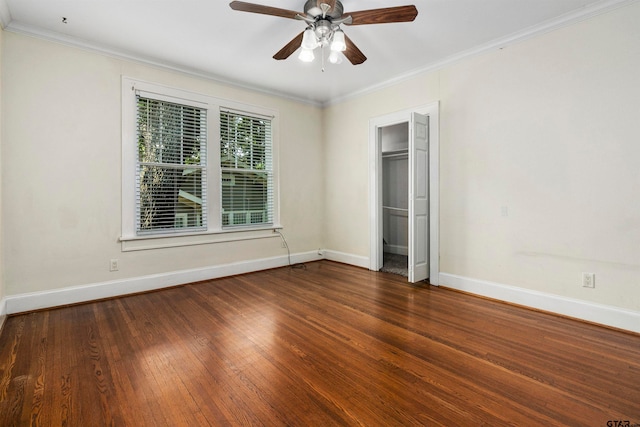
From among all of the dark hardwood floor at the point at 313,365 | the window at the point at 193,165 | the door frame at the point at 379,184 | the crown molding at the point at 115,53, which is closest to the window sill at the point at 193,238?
the window at the point at 193,165

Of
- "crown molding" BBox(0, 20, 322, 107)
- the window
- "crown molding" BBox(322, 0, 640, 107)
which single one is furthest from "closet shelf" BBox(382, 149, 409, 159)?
"crown molding" BBox(0, 20, 322, 107)

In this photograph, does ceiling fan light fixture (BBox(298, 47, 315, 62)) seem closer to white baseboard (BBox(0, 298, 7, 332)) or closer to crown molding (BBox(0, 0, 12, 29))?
crown molding (BBox(0, 0, 12, 29))

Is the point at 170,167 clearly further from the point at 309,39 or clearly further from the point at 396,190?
the point at 396,190

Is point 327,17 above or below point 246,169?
above

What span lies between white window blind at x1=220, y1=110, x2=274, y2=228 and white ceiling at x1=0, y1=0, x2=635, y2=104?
2.55 ft

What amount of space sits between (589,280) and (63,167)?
5363 millimetres

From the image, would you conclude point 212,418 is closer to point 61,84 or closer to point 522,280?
point 522,280

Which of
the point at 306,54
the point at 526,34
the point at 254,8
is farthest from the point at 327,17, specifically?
the point at 526,34

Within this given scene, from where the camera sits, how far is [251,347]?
2.31 m

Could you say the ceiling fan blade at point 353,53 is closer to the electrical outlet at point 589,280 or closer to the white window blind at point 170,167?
the white window blind at point 170,167

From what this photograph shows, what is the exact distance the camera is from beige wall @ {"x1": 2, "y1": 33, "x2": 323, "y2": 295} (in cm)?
296

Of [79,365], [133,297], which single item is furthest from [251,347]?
[133,297]

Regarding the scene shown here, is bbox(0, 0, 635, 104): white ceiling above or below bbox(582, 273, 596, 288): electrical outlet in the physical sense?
above

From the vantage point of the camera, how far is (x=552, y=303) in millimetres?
2982
